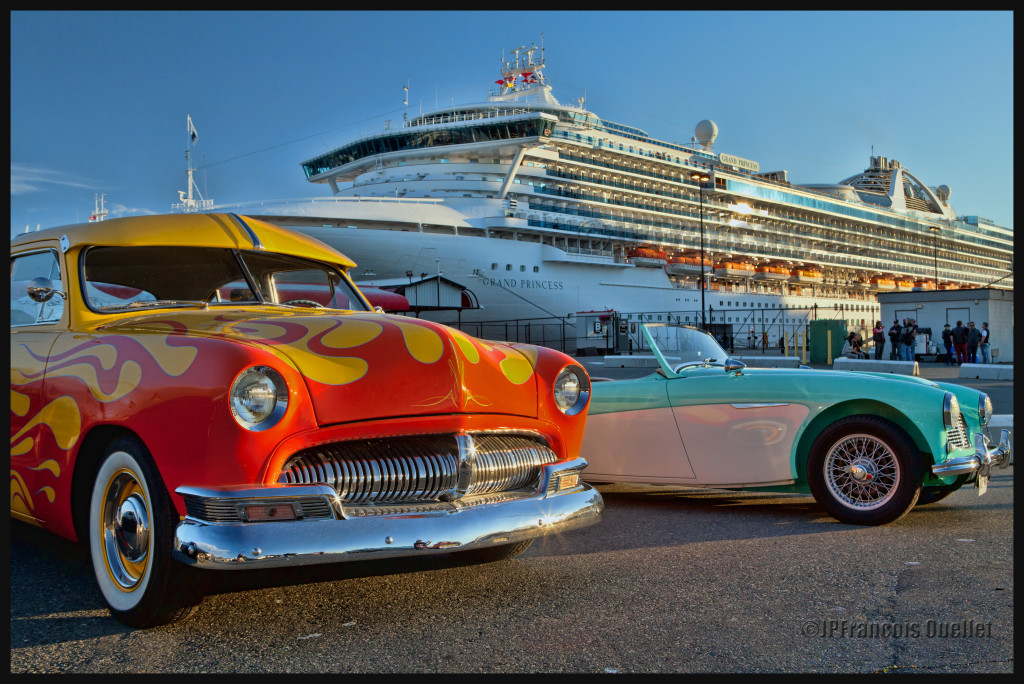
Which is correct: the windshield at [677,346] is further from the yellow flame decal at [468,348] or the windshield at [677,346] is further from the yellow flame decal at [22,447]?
the yellow flame decal at [22,447]

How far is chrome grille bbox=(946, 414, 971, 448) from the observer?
15.5 ft

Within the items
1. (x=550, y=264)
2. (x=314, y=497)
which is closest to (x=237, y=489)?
(x=314, y=497)

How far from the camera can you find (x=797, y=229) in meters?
57.4

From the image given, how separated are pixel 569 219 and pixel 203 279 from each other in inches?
1467

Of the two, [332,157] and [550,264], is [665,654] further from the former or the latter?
[332,157]

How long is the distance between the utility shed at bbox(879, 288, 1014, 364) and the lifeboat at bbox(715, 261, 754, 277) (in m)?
21.0

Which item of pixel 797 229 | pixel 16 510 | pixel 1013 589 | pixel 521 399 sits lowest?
pixel 1013 589

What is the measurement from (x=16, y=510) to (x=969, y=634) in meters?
3.89

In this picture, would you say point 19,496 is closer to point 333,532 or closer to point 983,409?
point 333,532

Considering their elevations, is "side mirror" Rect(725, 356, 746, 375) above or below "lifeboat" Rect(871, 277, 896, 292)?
below

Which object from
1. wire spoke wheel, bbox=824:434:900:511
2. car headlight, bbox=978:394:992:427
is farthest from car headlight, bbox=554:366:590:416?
car headlight, bbox=978:394:992:427

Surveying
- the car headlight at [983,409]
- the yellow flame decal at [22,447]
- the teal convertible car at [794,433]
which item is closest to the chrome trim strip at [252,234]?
the yellow flame decal at [22,447]

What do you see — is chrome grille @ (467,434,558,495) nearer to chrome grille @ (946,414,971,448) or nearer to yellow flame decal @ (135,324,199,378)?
yellow flame decal @ (135,324,199,378)

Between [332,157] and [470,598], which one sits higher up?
[332,157]
